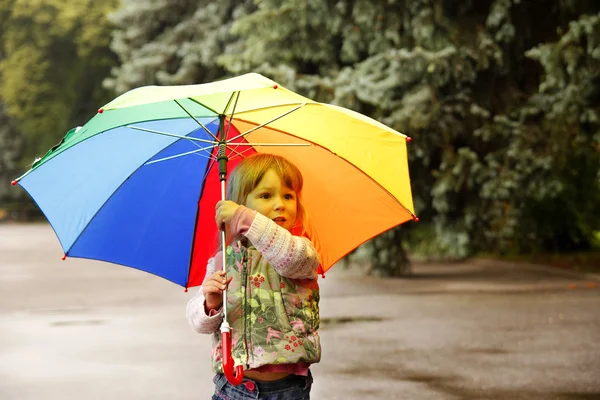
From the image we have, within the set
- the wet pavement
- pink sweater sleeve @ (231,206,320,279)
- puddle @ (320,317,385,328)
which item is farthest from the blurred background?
pink sweater sleeve @ (231,206,320,279)

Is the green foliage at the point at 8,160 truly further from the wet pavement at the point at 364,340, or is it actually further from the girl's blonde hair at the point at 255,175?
the girl's blonde hair at the point at 255,175

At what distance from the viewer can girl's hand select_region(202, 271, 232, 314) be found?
10.5ft

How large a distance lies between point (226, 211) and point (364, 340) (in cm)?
666

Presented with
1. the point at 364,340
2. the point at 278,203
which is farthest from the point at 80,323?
the point at 278,203

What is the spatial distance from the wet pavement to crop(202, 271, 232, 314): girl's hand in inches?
150

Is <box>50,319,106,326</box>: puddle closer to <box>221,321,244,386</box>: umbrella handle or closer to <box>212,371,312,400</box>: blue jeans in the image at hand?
<box>212,371,312,400</box>: blue jeans

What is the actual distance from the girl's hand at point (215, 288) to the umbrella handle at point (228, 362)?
0.11m

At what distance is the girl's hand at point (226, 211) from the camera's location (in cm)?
327

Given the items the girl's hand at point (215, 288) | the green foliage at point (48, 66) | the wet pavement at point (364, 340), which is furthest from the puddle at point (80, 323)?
the green foliage at point (48, 66)

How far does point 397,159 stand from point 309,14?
13446 mm

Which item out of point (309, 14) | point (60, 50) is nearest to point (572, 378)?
point (309, 14)

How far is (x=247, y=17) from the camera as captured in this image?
57.9ft

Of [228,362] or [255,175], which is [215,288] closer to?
[228,362]

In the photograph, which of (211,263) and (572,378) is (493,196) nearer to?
(572,378)
